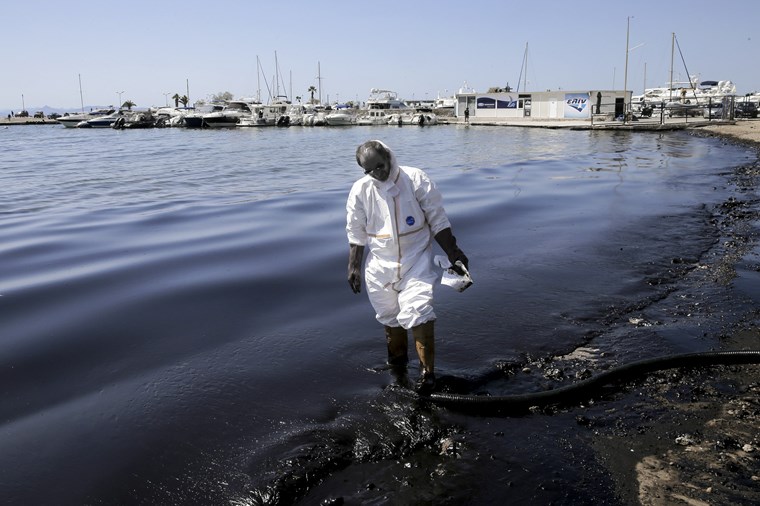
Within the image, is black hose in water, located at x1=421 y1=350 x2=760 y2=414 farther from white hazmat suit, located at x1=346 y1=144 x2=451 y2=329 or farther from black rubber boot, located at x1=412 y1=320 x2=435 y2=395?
white hazmat suit, located at x1=346 y1=144 x2=451 y2=329

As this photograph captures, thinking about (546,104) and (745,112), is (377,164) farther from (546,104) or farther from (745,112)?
(745,112)

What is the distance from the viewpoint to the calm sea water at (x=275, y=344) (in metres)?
3.69

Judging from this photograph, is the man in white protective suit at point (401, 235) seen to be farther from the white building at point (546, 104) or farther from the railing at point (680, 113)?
the white building at point (546, 104)

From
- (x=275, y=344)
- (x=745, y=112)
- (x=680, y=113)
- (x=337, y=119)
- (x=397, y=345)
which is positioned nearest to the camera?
(x=397, y=345)

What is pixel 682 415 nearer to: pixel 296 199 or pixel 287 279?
pixel 287 279

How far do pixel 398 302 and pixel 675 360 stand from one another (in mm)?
2204

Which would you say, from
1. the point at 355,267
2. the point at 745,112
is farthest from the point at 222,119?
the point at 355,267

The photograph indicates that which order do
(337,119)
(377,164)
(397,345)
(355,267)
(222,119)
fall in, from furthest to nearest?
(337,119), (222,119), (397,345), (355,267), (377,164)

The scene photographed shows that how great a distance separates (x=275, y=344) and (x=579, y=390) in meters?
2.84

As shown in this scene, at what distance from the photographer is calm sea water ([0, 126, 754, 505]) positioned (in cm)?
369

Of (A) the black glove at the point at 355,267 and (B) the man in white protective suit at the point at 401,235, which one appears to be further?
(A) the black glove at the point at 355,267

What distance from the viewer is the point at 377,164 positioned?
13.8 ft

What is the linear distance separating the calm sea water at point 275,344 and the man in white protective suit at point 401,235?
66 centimetres

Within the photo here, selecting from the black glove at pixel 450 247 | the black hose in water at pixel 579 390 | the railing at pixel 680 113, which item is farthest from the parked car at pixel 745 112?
the black glove at pixel 450 247
